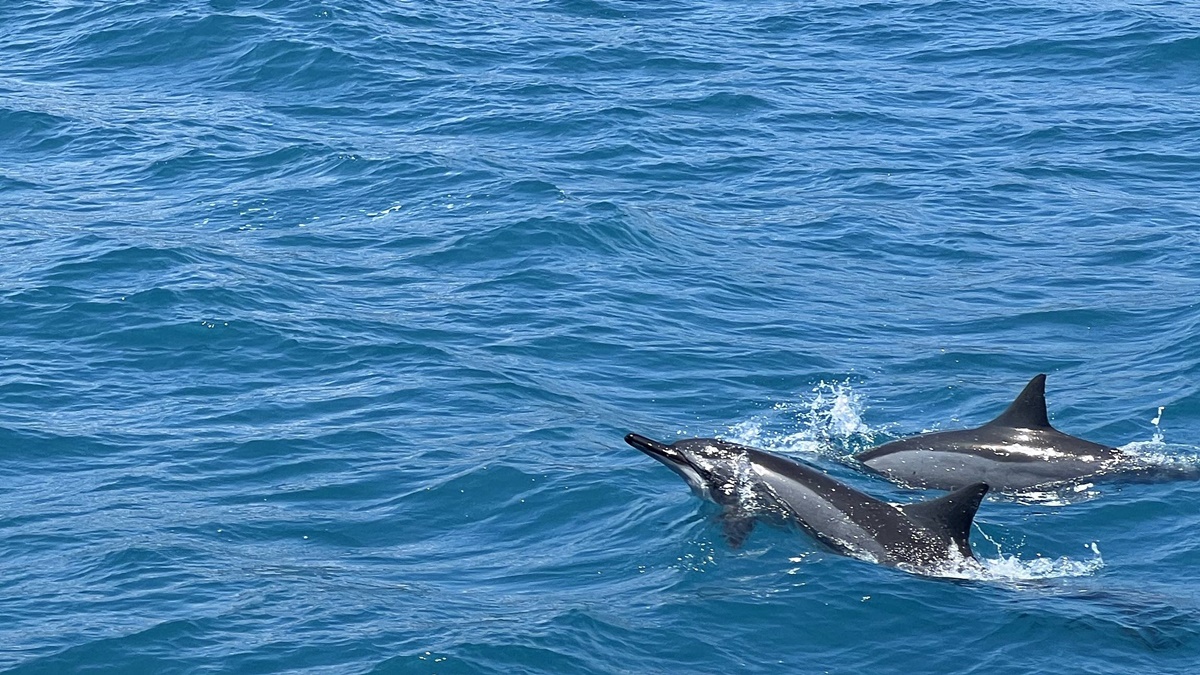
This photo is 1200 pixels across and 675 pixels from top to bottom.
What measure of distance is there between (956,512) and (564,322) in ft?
25.7

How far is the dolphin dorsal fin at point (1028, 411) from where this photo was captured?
17.4 meters

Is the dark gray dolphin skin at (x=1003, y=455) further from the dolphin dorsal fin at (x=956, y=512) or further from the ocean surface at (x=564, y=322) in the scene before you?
the dolphin dorsal fin at (x=956, y=512)

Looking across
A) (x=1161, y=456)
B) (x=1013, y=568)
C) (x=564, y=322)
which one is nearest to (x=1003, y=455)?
(x=1161, y=456)

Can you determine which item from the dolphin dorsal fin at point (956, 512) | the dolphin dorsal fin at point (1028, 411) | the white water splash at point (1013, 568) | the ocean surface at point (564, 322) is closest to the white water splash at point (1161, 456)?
the ocean surface at point (564, 322)

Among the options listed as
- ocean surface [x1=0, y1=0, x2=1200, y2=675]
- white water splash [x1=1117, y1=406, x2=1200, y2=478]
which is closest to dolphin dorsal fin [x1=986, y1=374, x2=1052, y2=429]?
white water splash [x1=1117, y1=406, x2=1200, y2=478]

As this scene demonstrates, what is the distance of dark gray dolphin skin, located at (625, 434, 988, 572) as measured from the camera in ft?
48.5

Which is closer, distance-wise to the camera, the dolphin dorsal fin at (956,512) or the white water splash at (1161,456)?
the dolphin dorsal fin at (956,512)

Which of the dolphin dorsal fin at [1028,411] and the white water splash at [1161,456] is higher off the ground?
the dolphin dorsal fin at [1028,411]

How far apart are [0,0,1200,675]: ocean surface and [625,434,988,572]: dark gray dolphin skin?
0.28m

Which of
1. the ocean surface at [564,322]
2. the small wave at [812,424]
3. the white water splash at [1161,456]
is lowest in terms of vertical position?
the white water splash at [1161,456]

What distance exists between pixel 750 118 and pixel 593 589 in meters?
16.8

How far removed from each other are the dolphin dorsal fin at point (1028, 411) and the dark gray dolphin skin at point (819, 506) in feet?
9.15

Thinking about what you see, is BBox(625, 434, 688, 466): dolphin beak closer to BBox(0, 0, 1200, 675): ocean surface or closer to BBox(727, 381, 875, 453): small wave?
BBox(0, 0, 1200, 675): ocean surface

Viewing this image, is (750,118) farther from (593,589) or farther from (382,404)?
(593,589)
